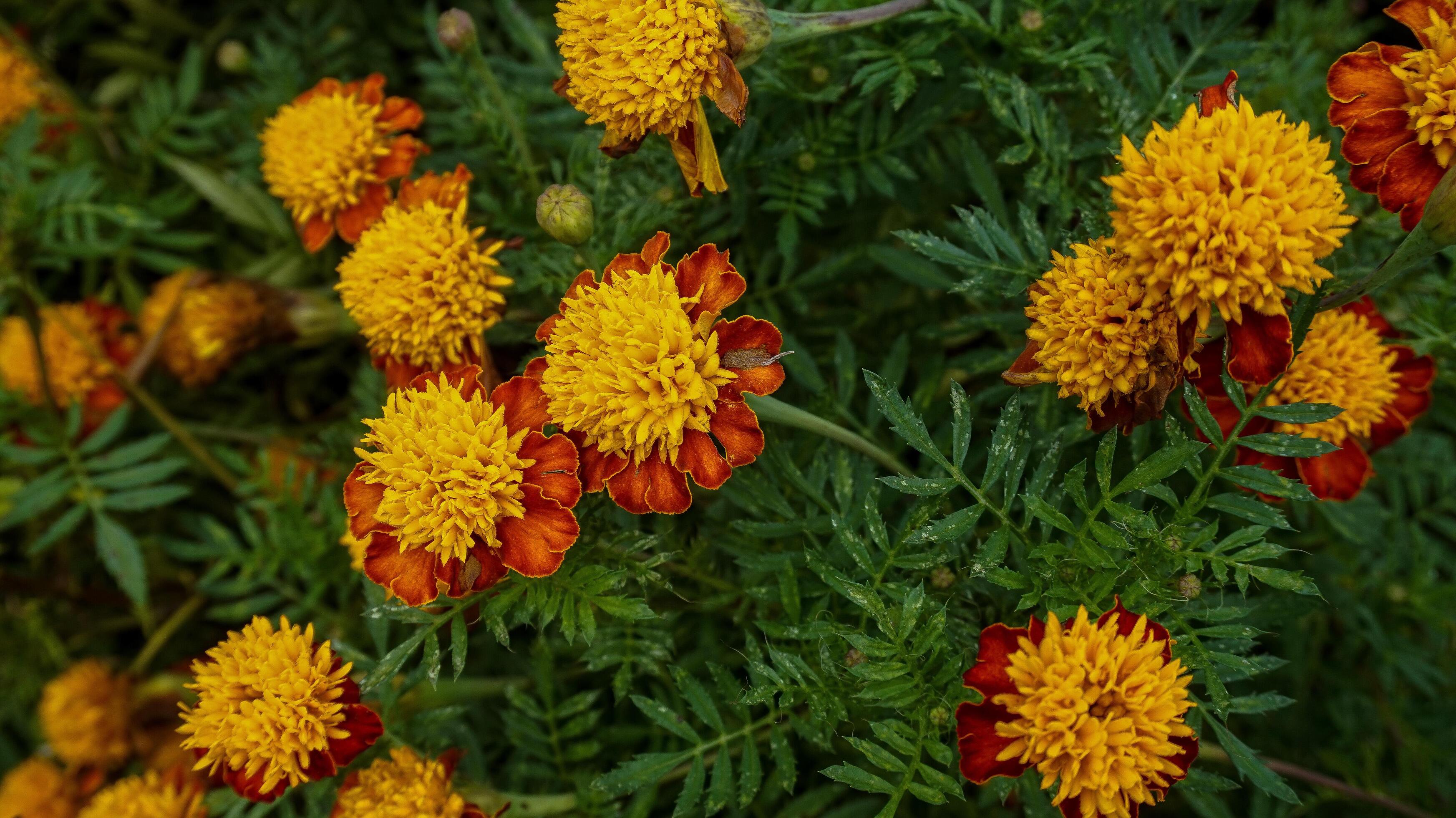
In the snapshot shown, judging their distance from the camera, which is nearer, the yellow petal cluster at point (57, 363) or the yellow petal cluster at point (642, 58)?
the yellow petal cluster at point (642, 58)

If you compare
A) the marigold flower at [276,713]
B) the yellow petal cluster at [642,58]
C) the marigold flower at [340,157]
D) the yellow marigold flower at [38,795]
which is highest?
the yellow petal cluster at [642,58]

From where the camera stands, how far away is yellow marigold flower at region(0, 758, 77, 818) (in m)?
1.74

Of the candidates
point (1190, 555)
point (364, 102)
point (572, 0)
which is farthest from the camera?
point (364, 102)

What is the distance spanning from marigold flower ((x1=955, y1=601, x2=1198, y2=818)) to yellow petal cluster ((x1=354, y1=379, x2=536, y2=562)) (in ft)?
1.80

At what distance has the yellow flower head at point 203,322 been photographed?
1695 mm

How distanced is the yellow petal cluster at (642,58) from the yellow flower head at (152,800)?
1153 mm

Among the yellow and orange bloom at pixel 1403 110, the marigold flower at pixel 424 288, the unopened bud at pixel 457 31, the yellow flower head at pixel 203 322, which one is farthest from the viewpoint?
the yellow flower head at pixel 203 322

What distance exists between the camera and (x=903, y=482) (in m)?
1.13

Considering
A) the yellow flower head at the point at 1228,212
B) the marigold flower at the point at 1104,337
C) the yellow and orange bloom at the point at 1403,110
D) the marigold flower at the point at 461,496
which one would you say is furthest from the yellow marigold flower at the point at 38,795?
the yellow and orange bloom at the point at 1403,110

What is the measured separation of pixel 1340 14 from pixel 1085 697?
1.66 metres

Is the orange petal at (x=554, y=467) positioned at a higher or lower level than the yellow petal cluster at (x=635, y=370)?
lower

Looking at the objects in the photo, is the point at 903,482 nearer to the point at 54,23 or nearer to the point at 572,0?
the point at 572,0

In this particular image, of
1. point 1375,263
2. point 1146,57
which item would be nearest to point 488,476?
point 1146,57

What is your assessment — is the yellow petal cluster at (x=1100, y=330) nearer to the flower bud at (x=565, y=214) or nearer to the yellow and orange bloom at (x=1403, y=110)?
the yellow and orange bloom at (x=1403, y=110)
